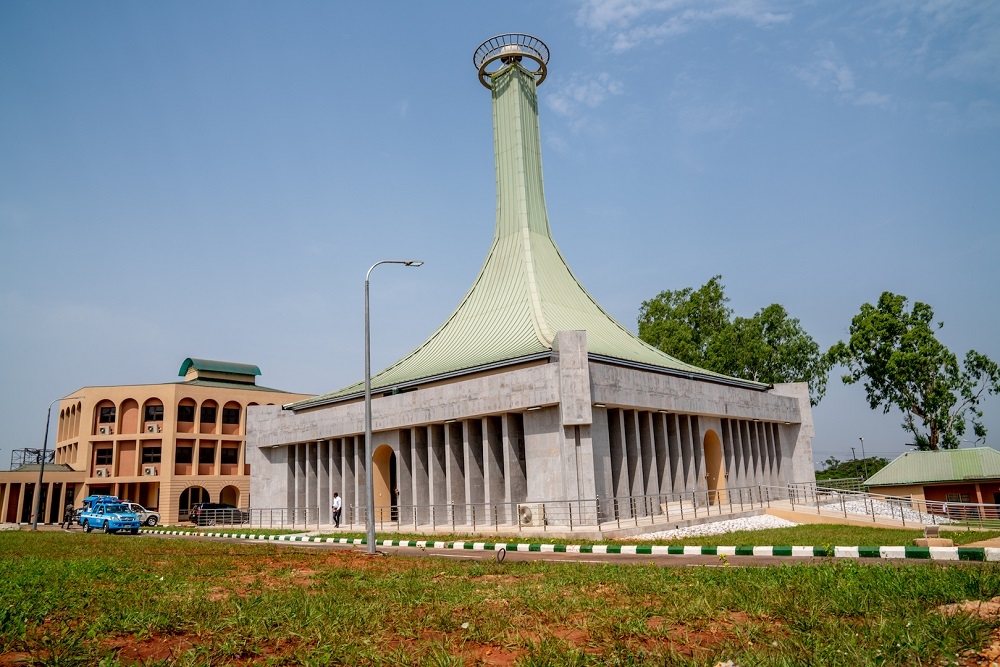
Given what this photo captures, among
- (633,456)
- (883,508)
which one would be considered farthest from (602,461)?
(883,508)

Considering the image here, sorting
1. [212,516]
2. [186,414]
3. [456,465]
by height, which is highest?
[186,414]

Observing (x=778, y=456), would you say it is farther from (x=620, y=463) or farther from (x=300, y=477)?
(x=300, y=477)

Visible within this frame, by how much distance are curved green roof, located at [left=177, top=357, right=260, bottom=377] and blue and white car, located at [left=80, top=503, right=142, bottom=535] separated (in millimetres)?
27577

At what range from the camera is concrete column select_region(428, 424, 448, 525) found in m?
28.1

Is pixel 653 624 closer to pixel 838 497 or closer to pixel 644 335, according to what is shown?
pixel 838 497

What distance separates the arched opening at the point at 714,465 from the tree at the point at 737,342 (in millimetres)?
18351

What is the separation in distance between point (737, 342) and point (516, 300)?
25.0 m

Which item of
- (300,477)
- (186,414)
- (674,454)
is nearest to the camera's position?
(674,454)

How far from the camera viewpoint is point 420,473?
1155 inches

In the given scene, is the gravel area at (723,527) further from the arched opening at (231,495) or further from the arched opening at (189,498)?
the arched opening at (231,495)

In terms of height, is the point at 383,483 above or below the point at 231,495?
above

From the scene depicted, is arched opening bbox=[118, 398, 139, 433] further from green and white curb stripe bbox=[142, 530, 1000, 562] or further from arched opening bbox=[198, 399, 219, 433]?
green and white curb stripe bbox=[142, 530, 1000, 562]

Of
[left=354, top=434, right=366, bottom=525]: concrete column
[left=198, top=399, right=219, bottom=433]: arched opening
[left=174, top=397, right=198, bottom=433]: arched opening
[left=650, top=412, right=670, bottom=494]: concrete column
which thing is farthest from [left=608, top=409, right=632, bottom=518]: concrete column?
[left=198, top=399, right=219, bottom=433]: arched opening

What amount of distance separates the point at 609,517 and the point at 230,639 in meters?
20.3
